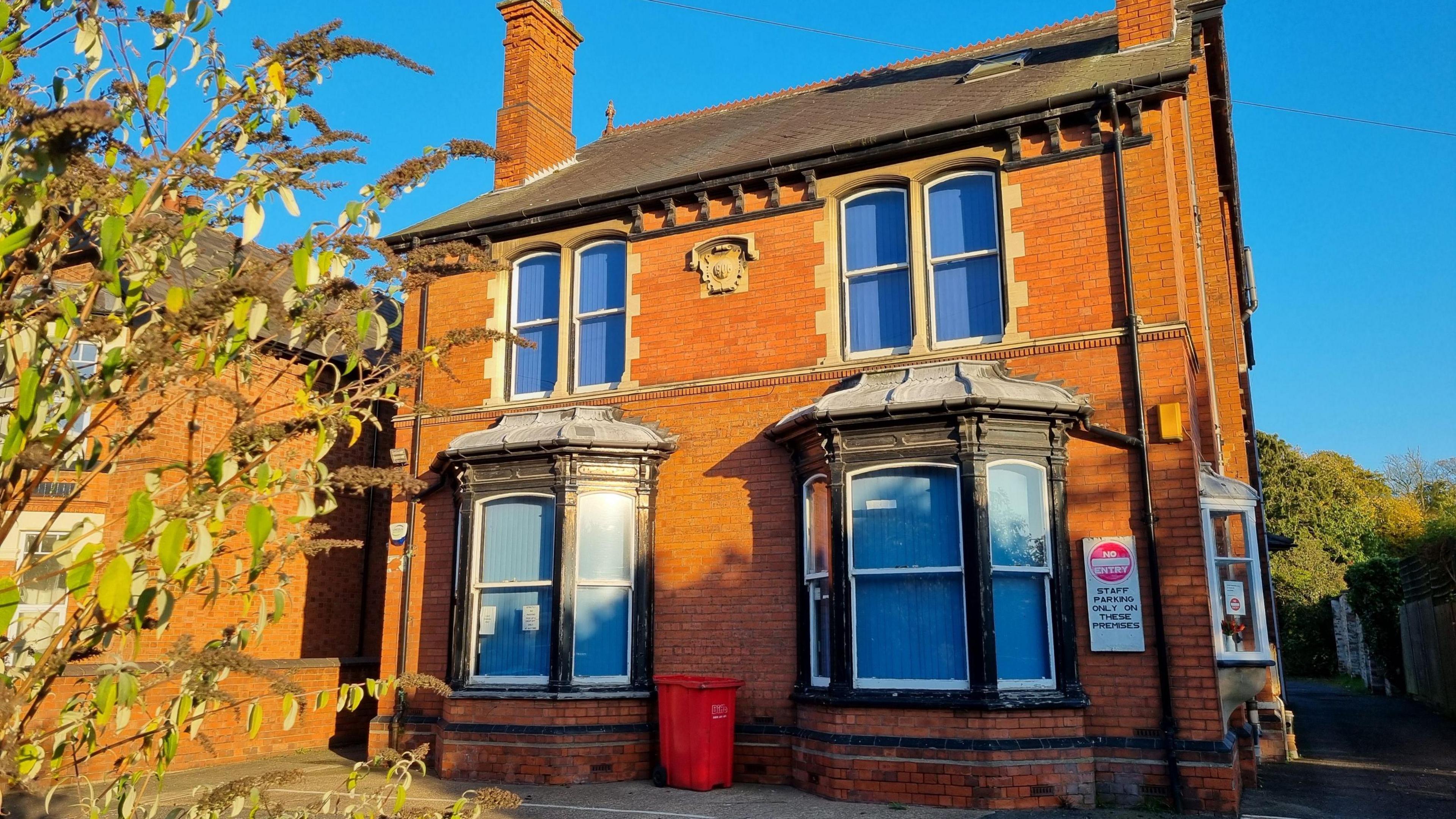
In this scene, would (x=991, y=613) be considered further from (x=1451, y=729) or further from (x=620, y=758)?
(x=1451, y=729)

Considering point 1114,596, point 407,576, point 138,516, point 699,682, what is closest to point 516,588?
point 407,576

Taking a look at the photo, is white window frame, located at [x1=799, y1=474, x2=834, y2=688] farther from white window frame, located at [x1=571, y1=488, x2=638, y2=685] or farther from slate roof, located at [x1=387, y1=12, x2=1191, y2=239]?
slate roof, located at [x1=387, y1=12, x2=1191, y2=239]

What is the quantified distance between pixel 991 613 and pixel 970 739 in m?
1.14

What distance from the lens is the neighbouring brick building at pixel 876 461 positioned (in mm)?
9633

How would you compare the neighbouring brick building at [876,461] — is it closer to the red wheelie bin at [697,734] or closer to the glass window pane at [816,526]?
the glass window pane at [816,526]

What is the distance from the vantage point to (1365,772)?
1199cm

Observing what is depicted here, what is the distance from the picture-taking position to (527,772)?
437 inches

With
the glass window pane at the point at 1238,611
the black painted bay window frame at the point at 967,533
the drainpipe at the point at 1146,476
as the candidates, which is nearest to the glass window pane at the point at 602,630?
the black painted bay window frame at the point at 967,533

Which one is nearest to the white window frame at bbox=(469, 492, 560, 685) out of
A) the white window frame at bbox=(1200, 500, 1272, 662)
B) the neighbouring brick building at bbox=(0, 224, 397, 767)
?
the neighbouring brick building at bbox=(0, 224, 397, 767)

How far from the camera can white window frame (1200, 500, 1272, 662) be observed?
962 cm

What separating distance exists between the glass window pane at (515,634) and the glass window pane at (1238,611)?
23.0 ft

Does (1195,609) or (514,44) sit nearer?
(1195,609)

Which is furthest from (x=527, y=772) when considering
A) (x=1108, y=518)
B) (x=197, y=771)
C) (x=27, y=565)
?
(x=27, y=565)

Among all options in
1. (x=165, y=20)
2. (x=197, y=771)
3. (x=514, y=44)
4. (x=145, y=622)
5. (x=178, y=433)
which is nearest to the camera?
(x=145, y=622)
